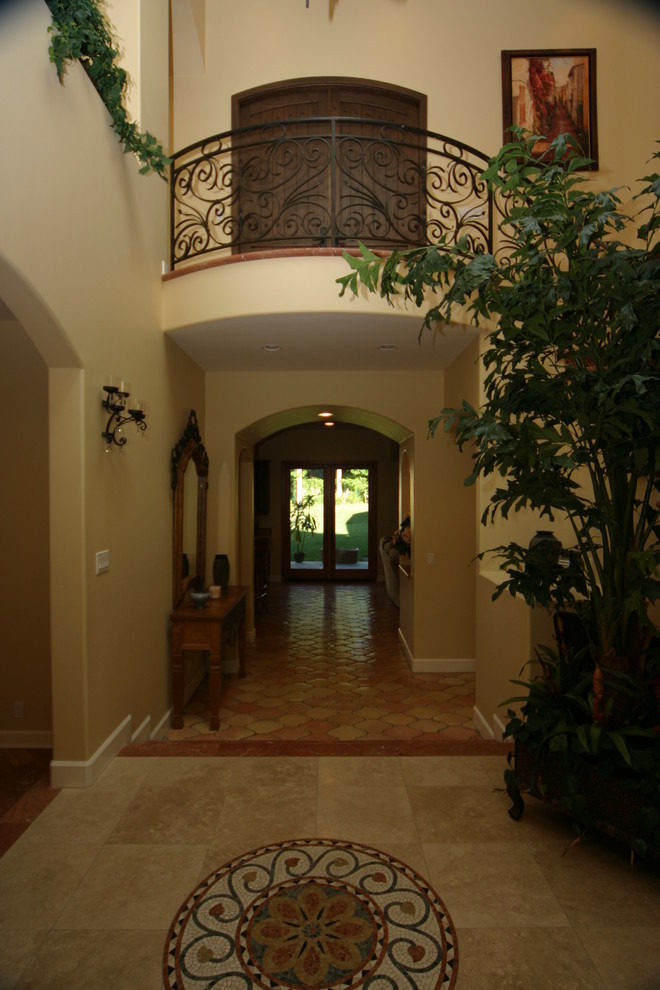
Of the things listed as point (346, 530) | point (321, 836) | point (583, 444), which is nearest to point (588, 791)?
point (321, 836)

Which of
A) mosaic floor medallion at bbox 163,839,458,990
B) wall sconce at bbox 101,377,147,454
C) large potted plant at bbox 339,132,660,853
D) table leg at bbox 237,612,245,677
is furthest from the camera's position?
table leg at bbox 237,612,245,677

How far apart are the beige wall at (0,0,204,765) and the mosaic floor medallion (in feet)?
4.35

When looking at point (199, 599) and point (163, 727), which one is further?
point (199, 599)

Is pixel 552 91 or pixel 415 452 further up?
pixel 552 91

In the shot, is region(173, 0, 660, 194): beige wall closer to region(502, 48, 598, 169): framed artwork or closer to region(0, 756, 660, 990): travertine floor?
region(502, 48, 598, 169): framed artwork

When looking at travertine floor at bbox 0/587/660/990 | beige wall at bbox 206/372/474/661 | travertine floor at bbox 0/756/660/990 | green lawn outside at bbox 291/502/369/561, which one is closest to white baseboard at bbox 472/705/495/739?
travertine floor at bbox 0/587/660/990

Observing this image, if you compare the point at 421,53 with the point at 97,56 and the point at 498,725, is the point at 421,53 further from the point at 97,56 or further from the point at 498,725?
the point at 498,725

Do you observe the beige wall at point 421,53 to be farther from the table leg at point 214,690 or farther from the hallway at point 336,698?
the hallway at point 336,698

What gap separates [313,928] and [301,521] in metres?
9.91

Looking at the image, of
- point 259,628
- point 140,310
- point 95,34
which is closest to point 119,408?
point 140,310

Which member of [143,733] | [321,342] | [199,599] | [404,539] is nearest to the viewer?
[143,733]

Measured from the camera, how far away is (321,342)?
501 cm

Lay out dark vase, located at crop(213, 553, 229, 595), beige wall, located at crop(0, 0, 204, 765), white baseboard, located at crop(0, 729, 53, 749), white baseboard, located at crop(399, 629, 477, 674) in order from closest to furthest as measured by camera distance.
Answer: beige wall, located at crop(0, 0, 204, 765) < white baseboard, located at crop(0, 729, 53, 749) < dark vase, located at crop(213, 553, 229, 595) < white baseboard, located at crop(399, 629, 477, 674)

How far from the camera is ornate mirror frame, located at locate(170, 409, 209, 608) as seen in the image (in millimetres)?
4902
